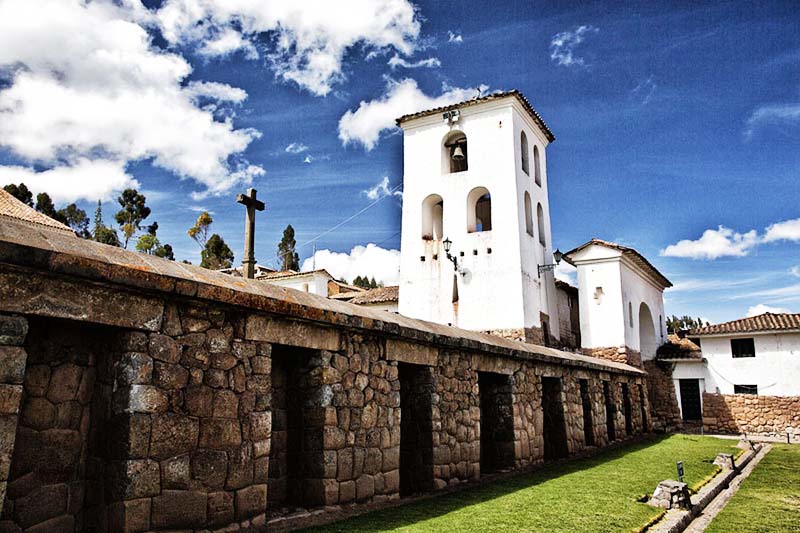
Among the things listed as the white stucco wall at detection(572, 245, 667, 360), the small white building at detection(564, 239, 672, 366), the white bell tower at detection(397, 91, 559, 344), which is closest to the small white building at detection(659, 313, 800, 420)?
the small white building at detection(564, 239, 672, 366)

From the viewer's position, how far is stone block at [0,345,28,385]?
3705 millimetres

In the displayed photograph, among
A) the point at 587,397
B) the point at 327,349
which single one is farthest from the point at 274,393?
the point at 587,397

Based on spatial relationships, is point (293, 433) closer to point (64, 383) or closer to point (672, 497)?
point (64, 383)

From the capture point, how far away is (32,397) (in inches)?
163

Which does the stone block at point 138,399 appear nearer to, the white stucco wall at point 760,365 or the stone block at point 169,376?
the stone block at point 169,376

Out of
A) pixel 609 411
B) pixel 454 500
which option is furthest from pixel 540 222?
pixel 454 500

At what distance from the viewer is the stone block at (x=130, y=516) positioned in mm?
4117

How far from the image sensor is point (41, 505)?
161 inches

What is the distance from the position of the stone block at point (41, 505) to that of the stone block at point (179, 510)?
1.99 ft

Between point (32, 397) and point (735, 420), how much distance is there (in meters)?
23.9

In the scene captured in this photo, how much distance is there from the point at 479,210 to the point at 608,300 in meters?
6.10

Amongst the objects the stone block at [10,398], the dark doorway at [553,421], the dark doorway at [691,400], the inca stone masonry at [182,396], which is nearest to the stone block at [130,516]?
the inca stone masonry at [182,396]

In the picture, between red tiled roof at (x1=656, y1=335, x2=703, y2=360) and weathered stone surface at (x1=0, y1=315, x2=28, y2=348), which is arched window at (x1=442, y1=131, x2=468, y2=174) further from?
weathered stone surface at (x1=0, y1=315, x2=28, y2=348)

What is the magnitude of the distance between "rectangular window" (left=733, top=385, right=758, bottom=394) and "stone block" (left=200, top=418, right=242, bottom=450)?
22.5 meters
